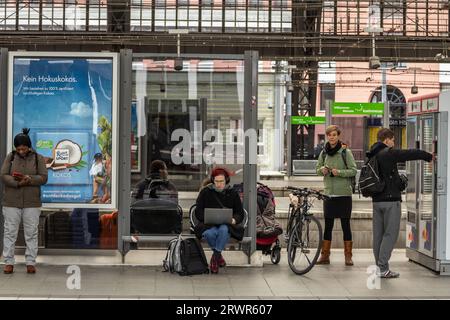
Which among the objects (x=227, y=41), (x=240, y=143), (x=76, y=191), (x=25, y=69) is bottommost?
(x=76, y=191)

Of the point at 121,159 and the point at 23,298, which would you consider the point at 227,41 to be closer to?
the point at 121,159

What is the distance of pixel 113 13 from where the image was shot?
96.1ft

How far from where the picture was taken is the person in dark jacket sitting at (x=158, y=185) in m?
10.0

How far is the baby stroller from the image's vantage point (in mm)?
9945

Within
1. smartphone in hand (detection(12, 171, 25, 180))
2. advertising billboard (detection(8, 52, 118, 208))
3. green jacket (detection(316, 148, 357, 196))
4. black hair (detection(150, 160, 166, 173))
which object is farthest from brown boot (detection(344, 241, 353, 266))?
smartphone in hand (detection(12, 171, 25, 180))

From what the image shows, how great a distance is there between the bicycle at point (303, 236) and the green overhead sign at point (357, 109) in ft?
48.6

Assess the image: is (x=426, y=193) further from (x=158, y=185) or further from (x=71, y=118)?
(x=71, y=118)

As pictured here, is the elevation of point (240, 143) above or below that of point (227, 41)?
below

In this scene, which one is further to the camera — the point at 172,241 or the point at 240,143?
the point at 240,143

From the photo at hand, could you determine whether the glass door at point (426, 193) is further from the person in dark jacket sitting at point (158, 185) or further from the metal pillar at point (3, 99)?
the metal pillar at point (3, 99)

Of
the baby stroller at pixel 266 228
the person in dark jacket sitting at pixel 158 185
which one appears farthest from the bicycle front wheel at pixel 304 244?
the person in dark jacket sitting at pixel 158 185

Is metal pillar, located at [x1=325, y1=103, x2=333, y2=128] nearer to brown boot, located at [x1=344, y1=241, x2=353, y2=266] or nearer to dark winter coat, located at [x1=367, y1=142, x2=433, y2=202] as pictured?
brown boot, located at [x1=344, y1=241, x2=353, y2=266]
